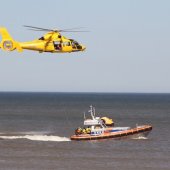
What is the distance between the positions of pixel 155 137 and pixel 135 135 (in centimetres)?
902

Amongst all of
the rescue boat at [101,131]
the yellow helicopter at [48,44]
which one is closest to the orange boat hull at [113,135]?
the rescue boat at [101,131]

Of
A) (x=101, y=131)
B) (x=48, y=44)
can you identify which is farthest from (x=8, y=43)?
(x=101, y=131)

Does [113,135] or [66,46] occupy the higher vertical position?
[66,46]

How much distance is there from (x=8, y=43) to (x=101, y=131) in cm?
2504

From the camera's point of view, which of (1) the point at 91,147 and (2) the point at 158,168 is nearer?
(2) the point at 158,168

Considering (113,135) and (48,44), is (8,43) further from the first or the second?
(113,135)

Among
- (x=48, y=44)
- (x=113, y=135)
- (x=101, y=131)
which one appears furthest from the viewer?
(x=113, y=135)

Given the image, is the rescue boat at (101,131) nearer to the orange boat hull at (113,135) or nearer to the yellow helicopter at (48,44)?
the orange boat hull at (113,135)

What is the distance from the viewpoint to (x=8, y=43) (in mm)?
59125

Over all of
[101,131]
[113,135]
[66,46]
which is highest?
[66,46]

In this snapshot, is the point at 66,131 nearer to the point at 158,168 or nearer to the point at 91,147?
the point at 91,147

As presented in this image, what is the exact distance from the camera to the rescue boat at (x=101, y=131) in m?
78.8

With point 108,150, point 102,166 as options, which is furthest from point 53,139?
point 102,166

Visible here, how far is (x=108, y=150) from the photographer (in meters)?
71.6
